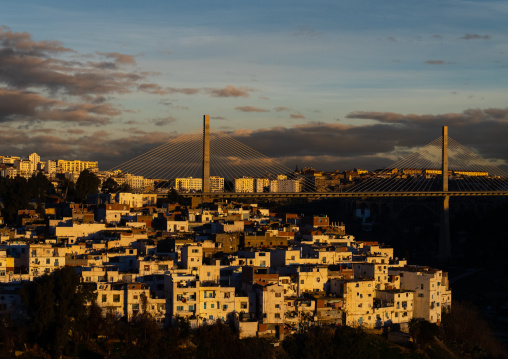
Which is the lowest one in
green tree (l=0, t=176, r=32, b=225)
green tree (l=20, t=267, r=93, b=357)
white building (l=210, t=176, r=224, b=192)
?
green tree (l=20, t=267, r=93, b=357)

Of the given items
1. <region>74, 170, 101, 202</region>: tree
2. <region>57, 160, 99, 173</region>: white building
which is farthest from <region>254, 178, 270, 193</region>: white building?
<region>74, 170, 101, 202</region>: tree

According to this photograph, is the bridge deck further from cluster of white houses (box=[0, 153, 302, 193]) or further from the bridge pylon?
Answer: cluster of white houses (box=[0, 153, 302, 193])

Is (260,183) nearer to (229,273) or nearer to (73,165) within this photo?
(73,165)

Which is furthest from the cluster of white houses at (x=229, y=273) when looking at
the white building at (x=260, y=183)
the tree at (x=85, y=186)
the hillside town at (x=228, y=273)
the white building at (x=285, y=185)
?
the white building at (x=260, y=183)

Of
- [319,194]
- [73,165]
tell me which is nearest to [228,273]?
[319,194]

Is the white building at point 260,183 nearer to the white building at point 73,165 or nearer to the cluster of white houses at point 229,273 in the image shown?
the white building at point 73,165

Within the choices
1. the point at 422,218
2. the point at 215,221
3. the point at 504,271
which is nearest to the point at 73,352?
the point at 215,221
